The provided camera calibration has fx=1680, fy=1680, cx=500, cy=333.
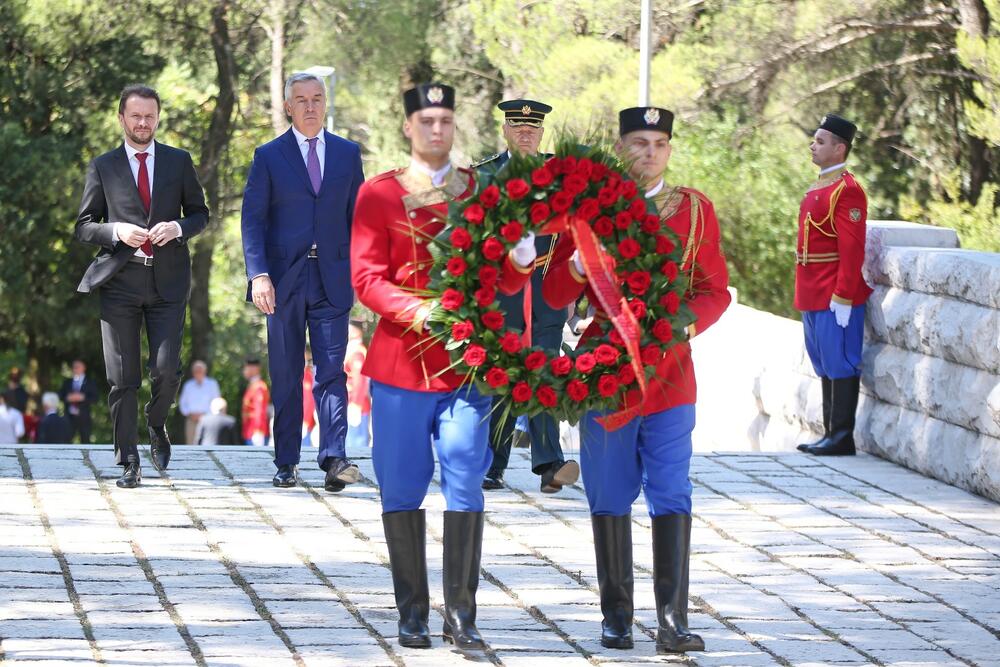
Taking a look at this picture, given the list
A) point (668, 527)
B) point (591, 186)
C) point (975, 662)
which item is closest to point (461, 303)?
point (591, 186)

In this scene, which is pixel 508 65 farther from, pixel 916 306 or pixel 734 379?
pixel 916 306

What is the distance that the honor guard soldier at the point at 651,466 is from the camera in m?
5.97

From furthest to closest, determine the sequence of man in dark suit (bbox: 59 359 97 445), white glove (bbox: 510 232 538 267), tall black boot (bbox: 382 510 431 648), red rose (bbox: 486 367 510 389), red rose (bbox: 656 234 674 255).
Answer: man in dark suit (bbox: 59 359 97 445) < tall black boot (bbox: 382 510 431 648) < red rose (bbox: 656 234 674 255) < white glove (bbox: 510 232 538 267) < red rose (bbox: 486 367 510 389)

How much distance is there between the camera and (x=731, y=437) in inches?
544

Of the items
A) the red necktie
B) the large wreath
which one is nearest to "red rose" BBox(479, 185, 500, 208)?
the large wreath

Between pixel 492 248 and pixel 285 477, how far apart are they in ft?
13.1

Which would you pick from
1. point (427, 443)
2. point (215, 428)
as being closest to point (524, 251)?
point (427, 443)

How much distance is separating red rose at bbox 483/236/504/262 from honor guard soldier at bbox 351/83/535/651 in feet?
0.72

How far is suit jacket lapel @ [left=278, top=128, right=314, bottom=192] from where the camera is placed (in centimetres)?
892

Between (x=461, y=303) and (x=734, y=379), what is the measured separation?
8392mm

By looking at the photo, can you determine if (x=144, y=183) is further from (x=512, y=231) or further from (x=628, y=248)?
(x=628, y=248)

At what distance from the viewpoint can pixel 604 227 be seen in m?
5.69

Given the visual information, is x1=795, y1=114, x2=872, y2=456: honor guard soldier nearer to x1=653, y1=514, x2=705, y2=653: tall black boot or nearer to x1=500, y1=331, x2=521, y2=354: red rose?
x1=653, y1=514, x2=705, y2=653: tall black boot

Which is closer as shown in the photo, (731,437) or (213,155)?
(731,437)
